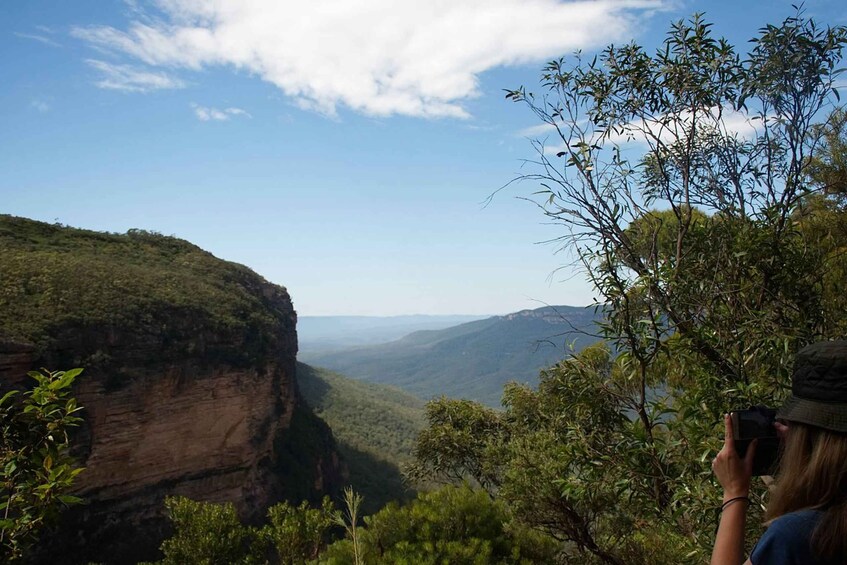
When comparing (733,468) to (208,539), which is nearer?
(733,468)

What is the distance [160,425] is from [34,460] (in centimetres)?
2588

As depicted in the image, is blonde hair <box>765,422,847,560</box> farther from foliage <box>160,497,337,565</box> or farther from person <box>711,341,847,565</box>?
foliage <box>160,497,337,565</box>

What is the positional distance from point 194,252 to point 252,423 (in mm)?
16383

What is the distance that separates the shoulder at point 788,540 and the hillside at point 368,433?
3548 cm

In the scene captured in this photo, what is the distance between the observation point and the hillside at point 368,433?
41.0m

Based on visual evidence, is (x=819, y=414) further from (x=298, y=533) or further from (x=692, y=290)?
(x=298, y=533)

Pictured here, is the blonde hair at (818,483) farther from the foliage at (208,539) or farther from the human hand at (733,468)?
the foliage at (208,539)

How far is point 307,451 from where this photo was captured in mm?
36656

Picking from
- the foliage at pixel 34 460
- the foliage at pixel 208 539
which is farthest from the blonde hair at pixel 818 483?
the foliage at pixel 208 539

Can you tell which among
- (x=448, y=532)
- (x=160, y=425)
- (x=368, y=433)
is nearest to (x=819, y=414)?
(x=448, y=532)

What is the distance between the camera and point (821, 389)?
150 cm

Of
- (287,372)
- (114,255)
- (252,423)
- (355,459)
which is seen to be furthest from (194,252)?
(355,459)

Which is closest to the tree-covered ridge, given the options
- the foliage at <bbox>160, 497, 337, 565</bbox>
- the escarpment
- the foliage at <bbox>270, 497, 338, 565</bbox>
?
the escarpment

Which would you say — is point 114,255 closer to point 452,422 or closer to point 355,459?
point 355,459
